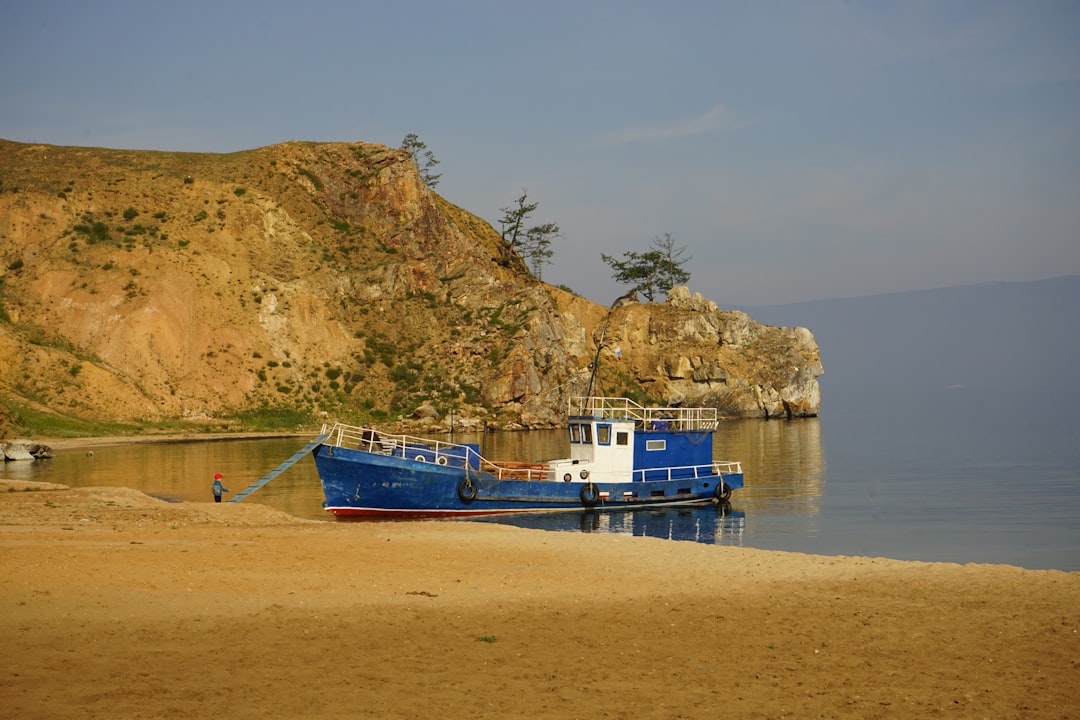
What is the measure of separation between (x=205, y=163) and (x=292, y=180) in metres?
10.00

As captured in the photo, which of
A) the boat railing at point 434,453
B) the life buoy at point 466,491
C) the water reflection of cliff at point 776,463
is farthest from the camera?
the water reflection of cliff at point 776,463

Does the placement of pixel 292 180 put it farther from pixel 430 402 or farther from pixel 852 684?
pixel 852 684

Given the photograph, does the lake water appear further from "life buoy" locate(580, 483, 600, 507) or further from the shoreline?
the shoreline

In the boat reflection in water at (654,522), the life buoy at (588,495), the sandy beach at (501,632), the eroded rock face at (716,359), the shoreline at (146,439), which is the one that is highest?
the eroded rock face at (716,359)

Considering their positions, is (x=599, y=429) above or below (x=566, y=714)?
above

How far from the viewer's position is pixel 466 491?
4397 centimetres

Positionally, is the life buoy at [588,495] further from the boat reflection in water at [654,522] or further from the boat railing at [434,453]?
the boat railing at [434,453]

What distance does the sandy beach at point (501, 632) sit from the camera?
48.7 feet

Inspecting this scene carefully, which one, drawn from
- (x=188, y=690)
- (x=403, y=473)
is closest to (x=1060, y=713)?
(x=188, y=690)

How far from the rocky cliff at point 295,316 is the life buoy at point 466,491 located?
46.6m

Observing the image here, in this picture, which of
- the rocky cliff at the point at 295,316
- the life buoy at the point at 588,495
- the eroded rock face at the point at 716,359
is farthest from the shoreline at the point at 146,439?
the eroded rock face at the point at 716,359

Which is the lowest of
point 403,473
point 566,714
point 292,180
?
point 566,714

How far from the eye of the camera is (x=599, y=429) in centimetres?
4775

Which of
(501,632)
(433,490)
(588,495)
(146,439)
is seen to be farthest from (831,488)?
(146,439)
